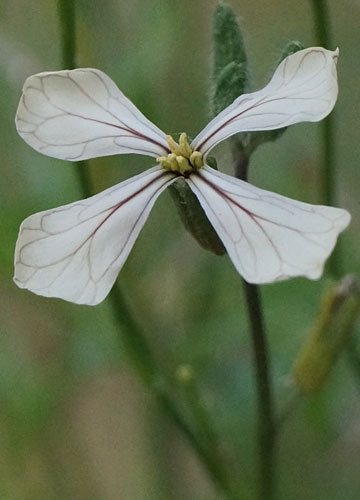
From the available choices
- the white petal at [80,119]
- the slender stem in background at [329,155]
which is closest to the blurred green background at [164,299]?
the slender stem in background at [329,155]

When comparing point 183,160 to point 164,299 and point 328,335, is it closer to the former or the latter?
point 328,335

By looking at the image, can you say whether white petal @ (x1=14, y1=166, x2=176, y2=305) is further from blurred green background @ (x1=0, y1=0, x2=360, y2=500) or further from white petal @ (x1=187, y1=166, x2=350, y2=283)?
blurred green background @ (x1=0, y1=0, x2=360, y2=500)

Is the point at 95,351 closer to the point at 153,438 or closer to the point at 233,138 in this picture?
the point at 153,438

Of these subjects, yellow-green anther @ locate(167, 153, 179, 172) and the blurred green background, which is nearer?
yellow-green anther @ locate(167, 153, 179, 172)

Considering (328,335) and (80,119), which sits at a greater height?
(80,119)

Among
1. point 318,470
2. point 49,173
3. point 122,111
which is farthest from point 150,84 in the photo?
point 318,470

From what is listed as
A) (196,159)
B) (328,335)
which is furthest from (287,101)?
(328,335)

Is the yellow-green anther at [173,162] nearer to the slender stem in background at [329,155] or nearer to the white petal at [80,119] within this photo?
the white petal at [80,119]

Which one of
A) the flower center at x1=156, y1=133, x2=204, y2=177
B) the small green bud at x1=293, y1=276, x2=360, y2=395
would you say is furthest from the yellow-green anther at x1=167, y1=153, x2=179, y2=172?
the small green bud at x1=293, y1=276, x2=360, y2=395
